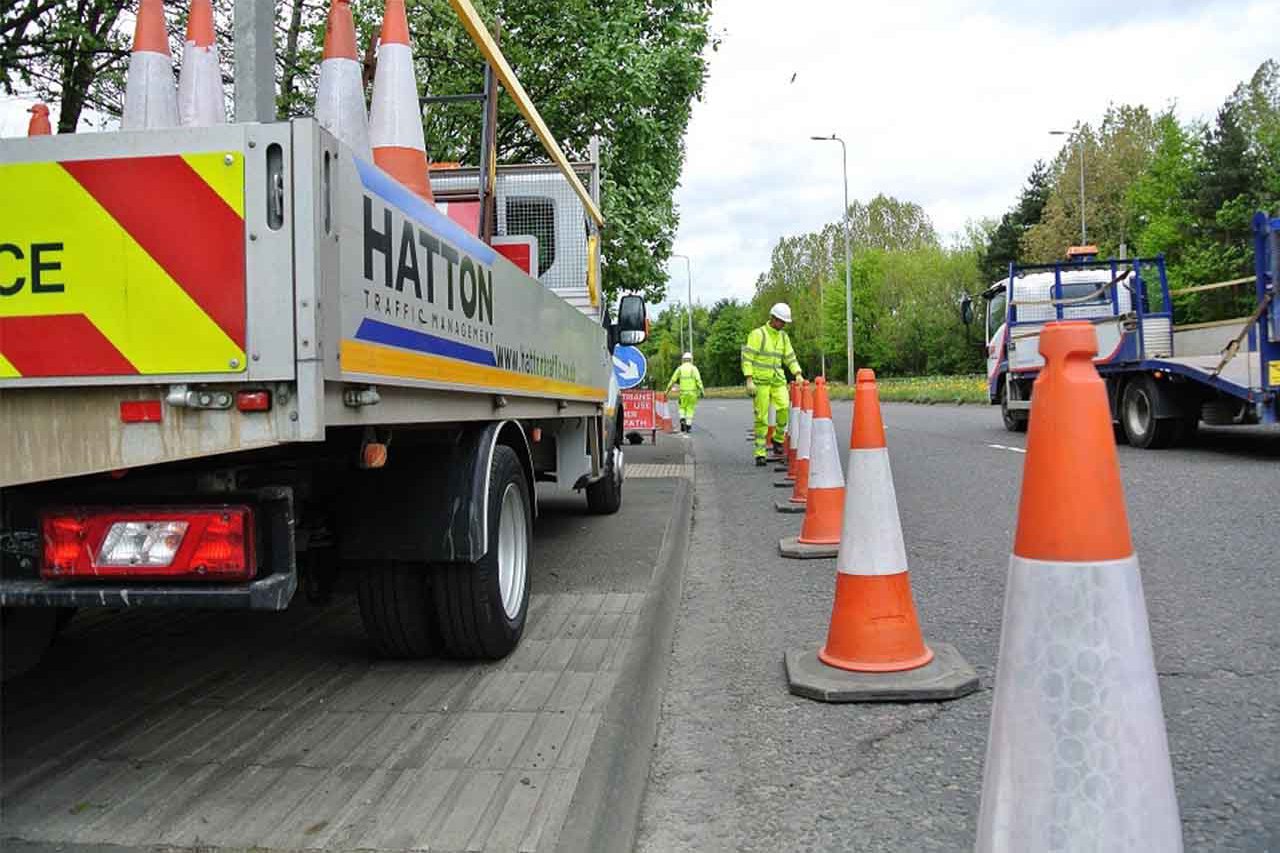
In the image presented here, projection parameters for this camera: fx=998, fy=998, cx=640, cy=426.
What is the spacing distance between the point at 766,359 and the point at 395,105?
28.5ft

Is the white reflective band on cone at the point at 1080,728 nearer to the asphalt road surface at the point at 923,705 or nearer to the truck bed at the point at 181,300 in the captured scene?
the asphalt road surface at the point at 923,705

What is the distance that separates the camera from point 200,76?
3.31 metres

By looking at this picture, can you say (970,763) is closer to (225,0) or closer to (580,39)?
(225,0)

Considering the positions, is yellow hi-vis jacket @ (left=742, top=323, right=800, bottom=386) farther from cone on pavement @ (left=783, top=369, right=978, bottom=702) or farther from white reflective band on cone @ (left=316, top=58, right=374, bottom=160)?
white reflective band on cone @ (left=316, top=58, right=374, bottom=160)

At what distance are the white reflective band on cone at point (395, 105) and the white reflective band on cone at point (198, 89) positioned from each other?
54cm

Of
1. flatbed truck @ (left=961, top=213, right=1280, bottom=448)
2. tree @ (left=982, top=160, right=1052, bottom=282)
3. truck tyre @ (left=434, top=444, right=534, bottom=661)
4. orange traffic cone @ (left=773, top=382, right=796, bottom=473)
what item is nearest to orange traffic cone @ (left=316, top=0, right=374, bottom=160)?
truck tyre @ (left=434, top=444, right=534, bottom=661)

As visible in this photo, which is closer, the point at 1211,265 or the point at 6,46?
the point at 6,46

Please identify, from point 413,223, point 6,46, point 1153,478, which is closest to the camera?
point 413,223

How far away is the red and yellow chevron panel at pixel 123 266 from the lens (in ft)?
7.57

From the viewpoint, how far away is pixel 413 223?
2924 mm

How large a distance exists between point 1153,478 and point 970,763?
727 cm

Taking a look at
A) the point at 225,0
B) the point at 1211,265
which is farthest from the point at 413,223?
the point at 1211,265

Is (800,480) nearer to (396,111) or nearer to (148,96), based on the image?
(396,111)

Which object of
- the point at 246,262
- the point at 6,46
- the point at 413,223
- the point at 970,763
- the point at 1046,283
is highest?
the point at 6,46
